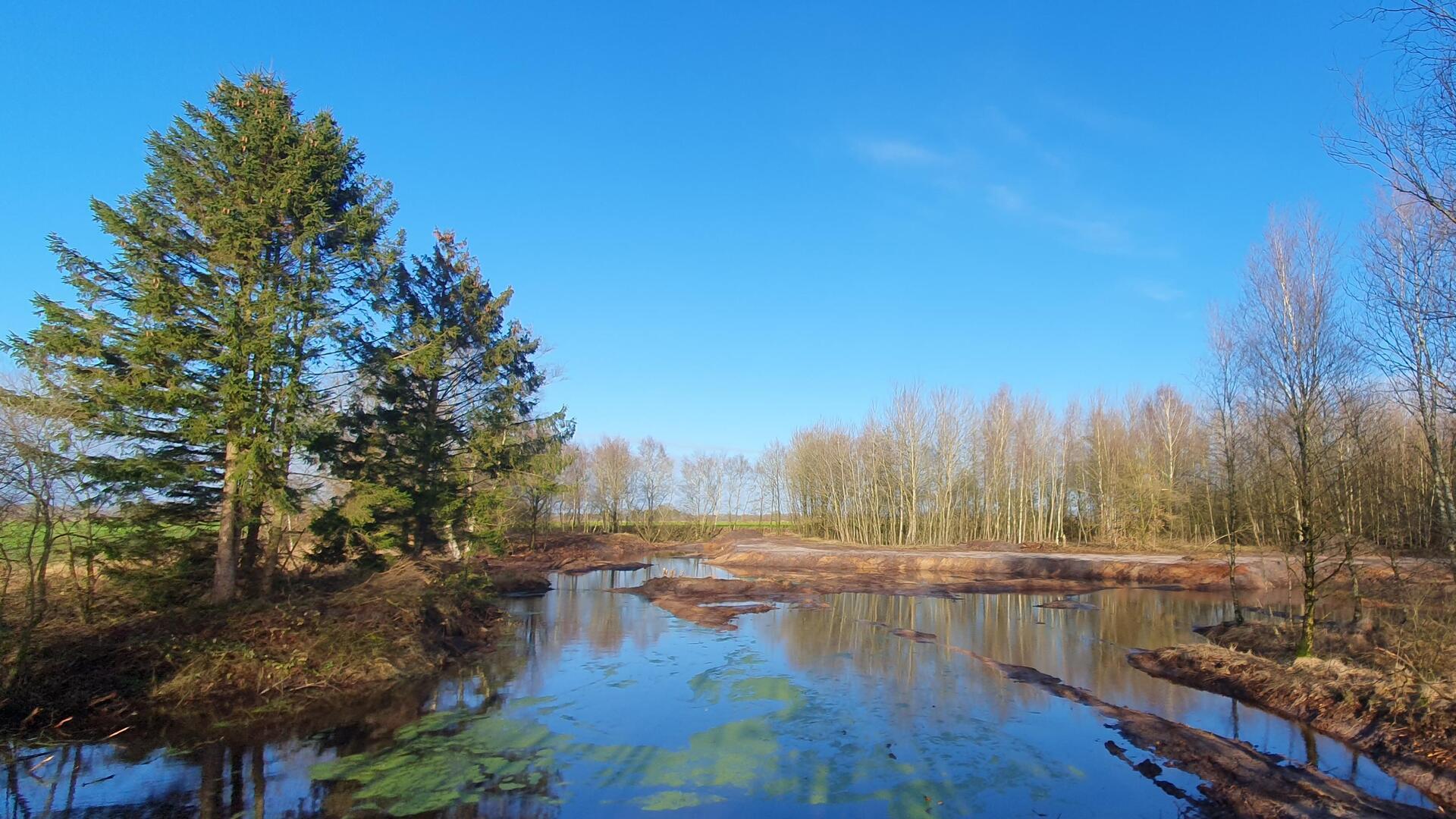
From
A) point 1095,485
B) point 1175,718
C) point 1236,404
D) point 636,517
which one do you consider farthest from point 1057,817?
point 636,517

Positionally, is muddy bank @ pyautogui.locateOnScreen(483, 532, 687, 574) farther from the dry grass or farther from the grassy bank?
the dry grass

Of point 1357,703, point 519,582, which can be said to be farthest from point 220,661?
point 519,582

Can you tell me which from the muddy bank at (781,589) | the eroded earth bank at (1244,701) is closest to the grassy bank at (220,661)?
the eroded earth bank at (1244,701)

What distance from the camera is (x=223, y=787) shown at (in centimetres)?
869

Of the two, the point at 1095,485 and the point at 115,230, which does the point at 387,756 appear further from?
the point at 1095,485

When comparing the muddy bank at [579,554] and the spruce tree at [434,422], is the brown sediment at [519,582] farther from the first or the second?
the spruce tree at [434,422]

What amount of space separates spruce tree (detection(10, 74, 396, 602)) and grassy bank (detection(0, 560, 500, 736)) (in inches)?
54.1

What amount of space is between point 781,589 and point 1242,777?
84.5 feet

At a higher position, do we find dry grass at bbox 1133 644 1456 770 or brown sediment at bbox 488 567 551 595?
dry grass at bbox 1133 644 1456 770

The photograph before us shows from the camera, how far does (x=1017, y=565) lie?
1629 inches

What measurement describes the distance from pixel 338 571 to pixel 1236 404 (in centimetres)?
2570

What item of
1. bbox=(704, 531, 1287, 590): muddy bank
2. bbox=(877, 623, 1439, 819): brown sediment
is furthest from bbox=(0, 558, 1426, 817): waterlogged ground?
bbox=(704, 531, 1287, 590): muddy bank

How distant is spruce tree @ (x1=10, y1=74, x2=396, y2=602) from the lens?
41.1 feet

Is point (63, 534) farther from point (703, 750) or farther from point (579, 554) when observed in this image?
point (579, 554)
